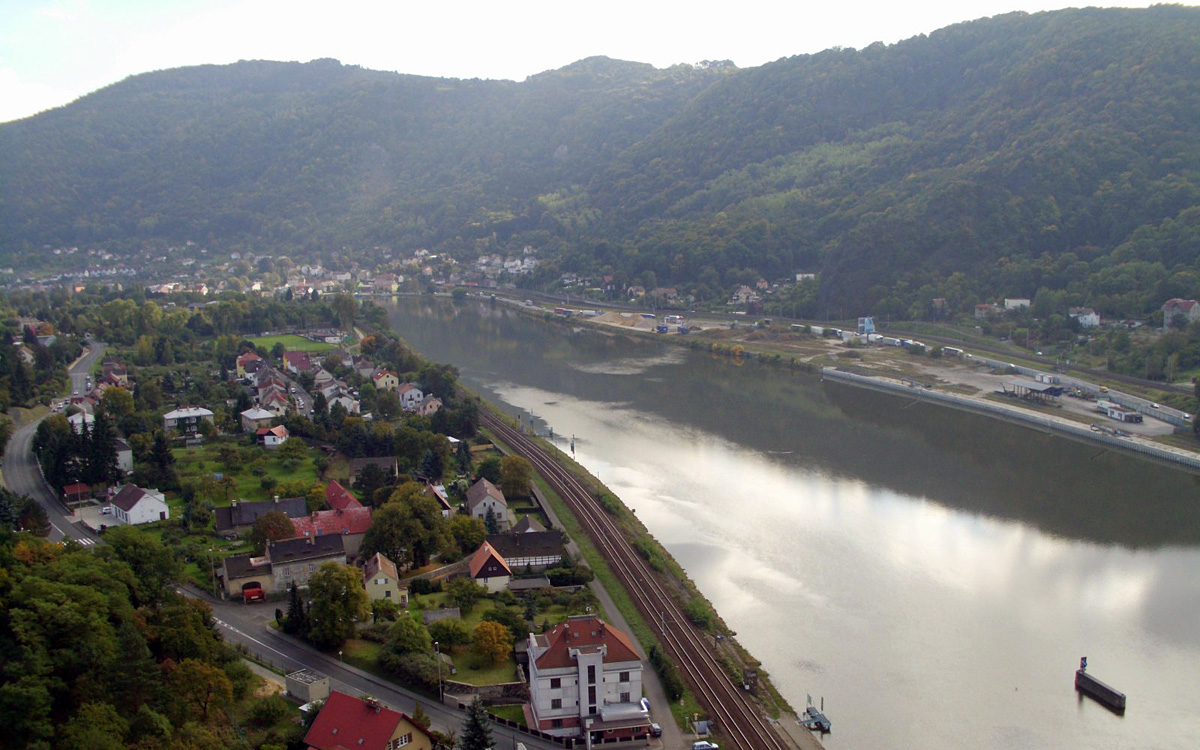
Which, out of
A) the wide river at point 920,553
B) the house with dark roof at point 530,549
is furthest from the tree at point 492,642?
the wide river at point 920,553

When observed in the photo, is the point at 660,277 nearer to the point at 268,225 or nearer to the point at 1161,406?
the point at 1161,406

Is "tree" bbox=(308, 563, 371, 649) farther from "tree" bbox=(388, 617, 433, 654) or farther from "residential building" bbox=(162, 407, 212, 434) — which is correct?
"residential building" bbox=(162, 407, 212, 434)

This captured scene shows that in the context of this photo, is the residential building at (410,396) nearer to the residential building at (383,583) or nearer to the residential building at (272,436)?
the residential building at (272,436)

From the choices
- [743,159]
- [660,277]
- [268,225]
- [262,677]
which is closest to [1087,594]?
[262,677]

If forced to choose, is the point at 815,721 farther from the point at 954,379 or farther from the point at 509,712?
the point at 954,379

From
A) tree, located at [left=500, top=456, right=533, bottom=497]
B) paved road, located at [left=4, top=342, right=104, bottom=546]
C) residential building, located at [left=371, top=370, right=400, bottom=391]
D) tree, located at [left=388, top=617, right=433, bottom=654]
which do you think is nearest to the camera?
tree, located at [left=388, top=617, right=433, bottom=654]

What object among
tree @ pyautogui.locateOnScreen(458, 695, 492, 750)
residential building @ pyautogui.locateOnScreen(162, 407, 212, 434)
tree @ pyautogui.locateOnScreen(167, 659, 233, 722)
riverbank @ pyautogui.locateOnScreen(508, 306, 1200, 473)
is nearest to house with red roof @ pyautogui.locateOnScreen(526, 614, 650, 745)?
tree @ pyautogui.locateOnScreen(458, 695, 492, 750)
